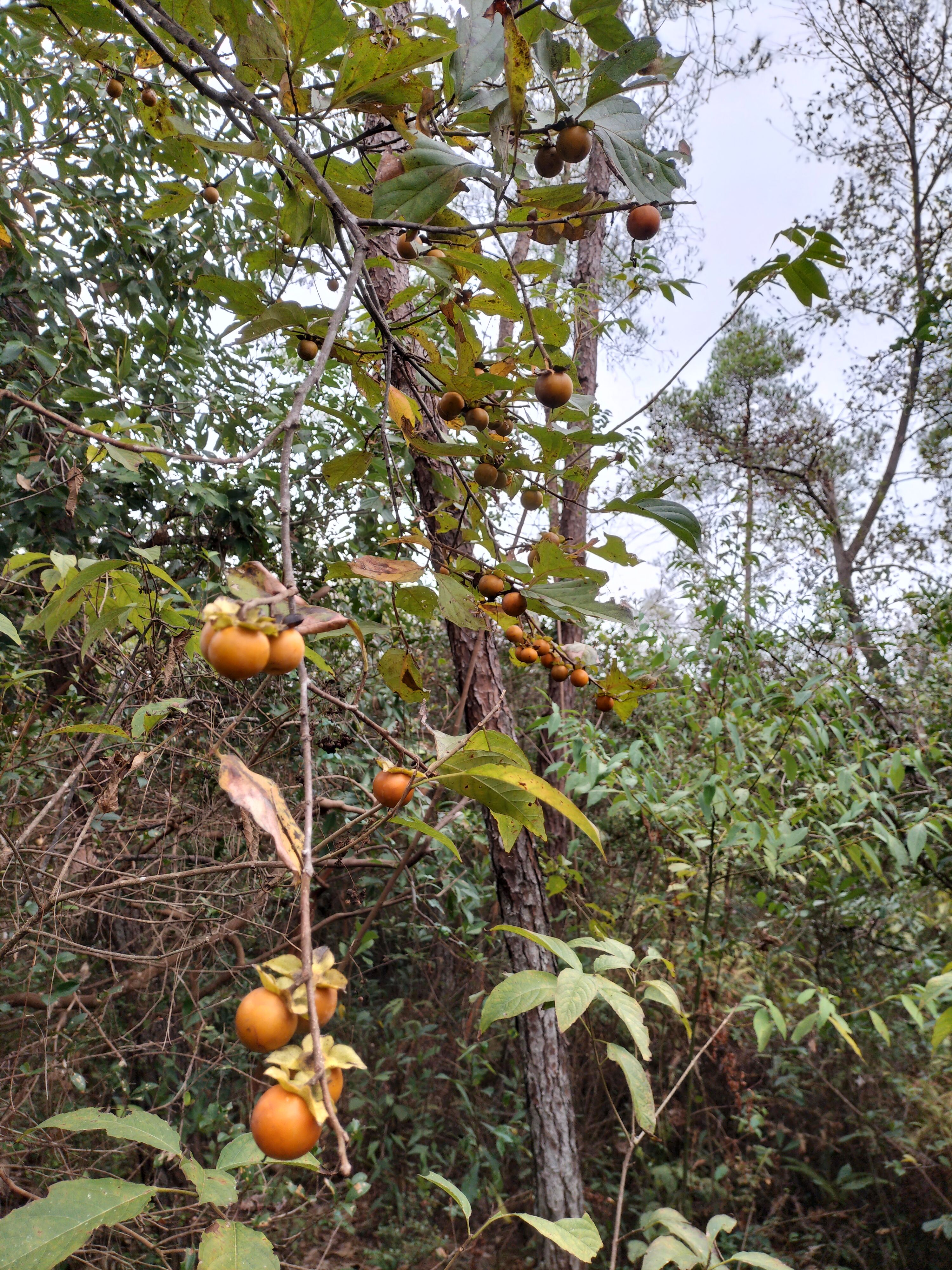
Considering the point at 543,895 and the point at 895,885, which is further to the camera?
the point at 895,885

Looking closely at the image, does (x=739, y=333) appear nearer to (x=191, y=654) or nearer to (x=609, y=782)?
(x=609, y=782)

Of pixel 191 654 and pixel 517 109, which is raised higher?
pixel 517 109

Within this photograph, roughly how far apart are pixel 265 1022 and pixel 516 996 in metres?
0.59

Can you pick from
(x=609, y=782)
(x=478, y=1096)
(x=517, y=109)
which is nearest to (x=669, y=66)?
(x=517, y=109)

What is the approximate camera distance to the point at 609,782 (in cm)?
198

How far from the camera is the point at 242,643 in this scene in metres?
0.34

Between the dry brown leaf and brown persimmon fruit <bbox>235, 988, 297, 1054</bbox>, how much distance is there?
6cm

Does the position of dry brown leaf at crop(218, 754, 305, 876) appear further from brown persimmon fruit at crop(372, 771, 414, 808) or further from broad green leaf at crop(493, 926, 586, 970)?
broad green leaf at crop(493, 926, 586, 970)

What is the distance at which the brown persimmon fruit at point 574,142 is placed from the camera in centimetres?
65

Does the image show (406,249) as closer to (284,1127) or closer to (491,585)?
(491,585)

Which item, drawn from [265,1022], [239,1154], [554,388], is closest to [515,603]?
[554,388]

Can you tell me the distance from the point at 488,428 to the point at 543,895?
4.24ft

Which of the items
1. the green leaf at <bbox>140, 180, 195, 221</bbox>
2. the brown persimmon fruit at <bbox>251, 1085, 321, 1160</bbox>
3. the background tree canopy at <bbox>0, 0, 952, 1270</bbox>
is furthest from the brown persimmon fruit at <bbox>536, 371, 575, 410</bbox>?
the brown persimmon fruit at <bbox>251, 1085, 321, 1160</bbox>

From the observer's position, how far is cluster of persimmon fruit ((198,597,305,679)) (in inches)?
13.3
